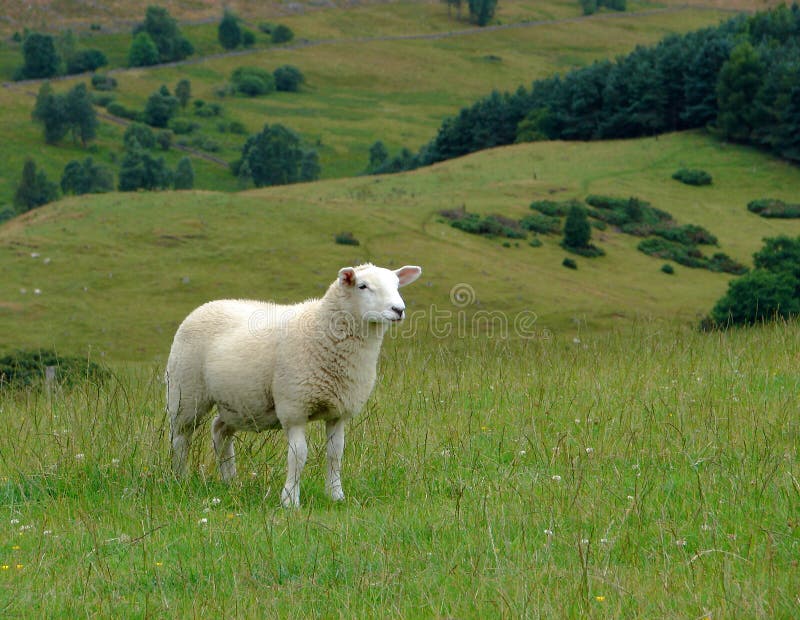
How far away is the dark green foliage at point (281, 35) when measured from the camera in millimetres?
174750

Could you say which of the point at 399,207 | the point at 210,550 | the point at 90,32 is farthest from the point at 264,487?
the point at 90,32

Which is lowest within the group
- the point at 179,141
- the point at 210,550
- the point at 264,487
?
the point at 179,141

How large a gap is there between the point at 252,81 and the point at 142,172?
4703 centimetres

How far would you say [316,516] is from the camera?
696cm

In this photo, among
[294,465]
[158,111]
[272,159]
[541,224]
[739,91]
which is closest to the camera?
[294,465]

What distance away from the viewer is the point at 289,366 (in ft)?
26.1

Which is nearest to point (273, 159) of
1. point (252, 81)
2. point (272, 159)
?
point (272, 159)

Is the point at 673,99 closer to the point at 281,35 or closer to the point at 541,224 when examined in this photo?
the point at 541,224

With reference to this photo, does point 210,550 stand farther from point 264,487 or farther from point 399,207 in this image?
point 399,207

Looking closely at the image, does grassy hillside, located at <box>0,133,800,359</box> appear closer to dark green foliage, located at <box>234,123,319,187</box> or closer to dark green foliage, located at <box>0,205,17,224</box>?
dark green foliage, located at <box>0,205,17,224</box>

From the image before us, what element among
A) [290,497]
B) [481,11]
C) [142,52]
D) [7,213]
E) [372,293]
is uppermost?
[372,293]

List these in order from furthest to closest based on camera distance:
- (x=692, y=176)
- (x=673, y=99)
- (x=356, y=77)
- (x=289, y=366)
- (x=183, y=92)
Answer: (x=356, y=77), (x=183, y=92), (x=673, y=99), (x=692, y=176), (x=289, y=366)

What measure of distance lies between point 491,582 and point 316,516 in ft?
6.29

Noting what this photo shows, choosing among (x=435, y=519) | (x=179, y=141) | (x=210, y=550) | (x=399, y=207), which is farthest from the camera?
(x=179, y=141)
